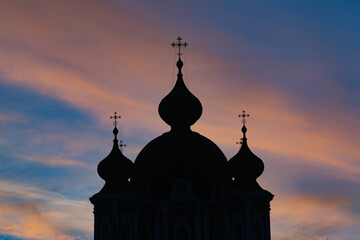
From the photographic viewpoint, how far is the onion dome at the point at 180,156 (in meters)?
90.2

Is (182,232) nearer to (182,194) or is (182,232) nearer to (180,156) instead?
(182,194)

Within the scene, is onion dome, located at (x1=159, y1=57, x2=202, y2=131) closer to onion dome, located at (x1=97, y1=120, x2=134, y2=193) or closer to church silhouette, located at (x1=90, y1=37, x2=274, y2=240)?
church silhouette, located at (x1=90, y1=37, x2=274, y2=240)

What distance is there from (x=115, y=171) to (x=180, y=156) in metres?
4.93

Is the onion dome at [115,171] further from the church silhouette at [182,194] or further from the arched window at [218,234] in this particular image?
the arched window at [218,234]

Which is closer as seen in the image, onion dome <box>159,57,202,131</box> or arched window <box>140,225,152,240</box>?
arched window <box>140,225,152,240</box>

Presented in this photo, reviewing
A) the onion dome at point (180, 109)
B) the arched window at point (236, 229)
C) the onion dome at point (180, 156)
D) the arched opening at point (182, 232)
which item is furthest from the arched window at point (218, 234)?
the onion dome at point (180, 109)

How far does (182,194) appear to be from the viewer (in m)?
88.9

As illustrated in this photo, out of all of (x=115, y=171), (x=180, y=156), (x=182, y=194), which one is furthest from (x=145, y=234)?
(x=180, y=156)

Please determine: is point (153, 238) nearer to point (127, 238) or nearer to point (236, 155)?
point (127, 238)

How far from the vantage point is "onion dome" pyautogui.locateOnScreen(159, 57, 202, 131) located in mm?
93250

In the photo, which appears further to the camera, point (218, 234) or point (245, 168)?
point (245, 168)

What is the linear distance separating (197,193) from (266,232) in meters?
5.67

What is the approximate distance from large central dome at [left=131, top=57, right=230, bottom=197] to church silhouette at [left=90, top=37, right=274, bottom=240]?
2.8 inches

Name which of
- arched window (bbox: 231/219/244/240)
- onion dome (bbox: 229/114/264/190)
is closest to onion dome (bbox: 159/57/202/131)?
onion dome (bbox: 229/114/264/190)
